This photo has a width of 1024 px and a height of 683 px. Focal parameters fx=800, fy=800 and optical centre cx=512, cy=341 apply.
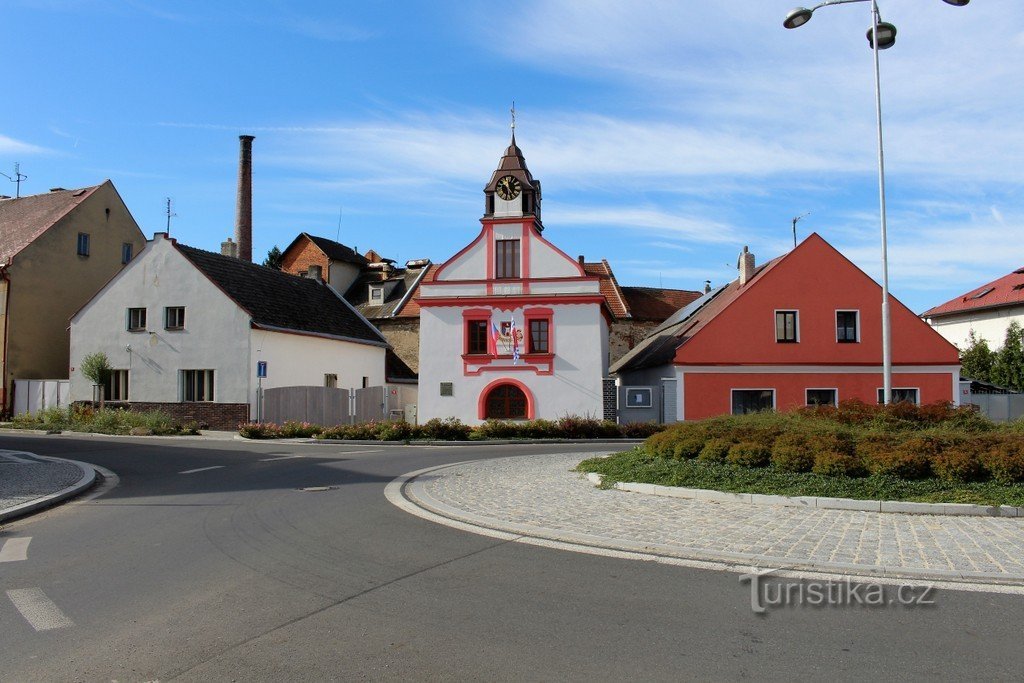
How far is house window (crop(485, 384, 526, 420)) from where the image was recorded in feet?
113

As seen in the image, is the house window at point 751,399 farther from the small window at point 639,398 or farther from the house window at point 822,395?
the small window at point 639,398

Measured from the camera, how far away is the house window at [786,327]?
34531mm

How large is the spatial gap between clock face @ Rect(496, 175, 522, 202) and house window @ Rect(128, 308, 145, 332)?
55.5 ft

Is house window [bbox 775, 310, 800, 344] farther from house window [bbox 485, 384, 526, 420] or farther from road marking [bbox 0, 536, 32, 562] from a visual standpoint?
road marking [bbox 0, 536, 32, 562]

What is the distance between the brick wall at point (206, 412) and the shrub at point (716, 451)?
2435 cm

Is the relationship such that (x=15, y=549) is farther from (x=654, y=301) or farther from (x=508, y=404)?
(x=654, y=301)

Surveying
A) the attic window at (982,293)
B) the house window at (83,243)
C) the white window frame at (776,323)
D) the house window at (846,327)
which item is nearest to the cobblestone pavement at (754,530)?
the white window frame at (776,323)

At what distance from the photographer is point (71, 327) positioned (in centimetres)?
3688

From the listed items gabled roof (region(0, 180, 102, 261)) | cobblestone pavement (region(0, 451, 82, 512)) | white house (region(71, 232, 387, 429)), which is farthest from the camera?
gabled roof (region(0, 180, 102, 261))

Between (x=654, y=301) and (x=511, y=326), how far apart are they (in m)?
27.4

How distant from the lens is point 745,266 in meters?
39.8

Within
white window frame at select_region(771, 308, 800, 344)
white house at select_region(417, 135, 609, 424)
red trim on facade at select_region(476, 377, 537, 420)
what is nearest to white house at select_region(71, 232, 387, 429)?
white house at select_region(417, 135, 609, 424)

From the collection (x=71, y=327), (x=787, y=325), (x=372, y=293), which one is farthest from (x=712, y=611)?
(x=372, y=293)

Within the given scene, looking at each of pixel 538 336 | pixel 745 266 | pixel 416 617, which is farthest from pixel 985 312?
pixel 416 617
